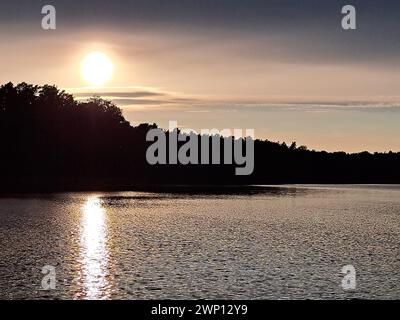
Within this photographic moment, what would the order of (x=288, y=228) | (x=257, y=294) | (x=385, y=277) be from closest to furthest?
(x=257, y=294) < (x=385, y=277) < (x=288, y=228)

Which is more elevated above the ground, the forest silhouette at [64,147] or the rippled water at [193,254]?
the forest silhouette at [64,147]

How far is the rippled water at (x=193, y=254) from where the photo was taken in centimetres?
3209

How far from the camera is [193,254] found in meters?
44.6

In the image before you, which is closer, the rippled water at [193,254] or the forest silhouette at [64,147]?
the rippled water at [193,254]

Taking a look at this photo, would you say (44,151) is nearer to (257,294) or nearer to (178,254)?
(178,254)

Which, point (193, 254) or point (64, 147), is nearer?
point (193, 254)

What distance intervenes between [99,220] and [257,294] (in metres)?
43.0

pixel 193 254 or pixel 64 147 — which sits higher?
pixel 64 147

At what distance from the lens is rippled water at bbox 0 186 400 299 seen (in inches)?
1264

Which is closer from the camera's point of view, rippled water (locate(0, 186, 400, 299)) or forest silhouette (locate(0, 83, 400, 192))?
rippled water (locate(0, 186, 400, 299))

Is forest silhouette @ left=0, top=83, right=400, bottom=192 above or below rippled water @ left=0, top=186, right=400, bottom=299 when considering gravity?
above

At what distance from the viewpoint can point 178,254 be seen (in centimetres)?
4469

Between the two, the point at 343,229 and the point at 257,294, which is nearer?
the point at 257,294
